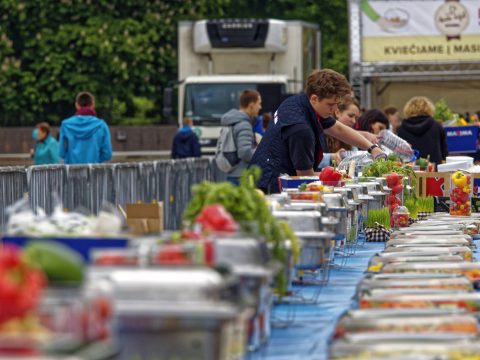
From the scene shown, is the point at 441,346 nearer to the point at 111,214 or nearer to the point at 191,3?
the point at 111,214

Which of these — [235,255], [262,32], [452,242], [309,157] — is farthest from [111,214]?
[262,32]

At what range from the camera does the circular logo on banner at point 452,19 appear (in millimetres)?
30984

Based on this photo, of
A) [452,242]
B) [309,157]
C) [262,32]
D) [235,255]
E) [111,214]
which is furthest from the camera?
[262,32]

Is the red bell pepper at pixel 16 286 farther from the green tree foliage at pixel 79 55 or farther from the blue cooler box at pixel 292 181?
the green tree foliage at pixel 79 55

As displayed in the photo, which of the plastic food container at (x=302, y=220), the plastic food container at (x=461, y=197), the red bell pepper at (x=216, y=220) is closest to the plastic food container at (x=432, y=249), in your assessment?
the plastic food container at (x=302, y=220)

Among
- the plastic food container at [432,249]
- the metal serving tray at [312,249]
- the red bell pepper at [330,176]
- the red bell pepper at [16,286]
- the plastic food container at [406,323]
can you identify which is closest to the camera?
the red bell pepper at [16,286]

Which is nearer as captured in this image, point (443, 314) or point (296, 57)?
point (443, 314)

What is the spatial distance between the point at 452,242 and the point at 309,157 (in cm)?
143

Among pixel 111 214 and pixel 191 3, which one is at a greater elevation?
pixel 191 3

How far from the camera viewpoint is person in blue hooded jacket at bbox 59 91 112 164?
57.8 ft

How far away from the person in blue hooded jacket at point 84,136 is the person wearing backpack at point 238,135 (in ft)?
4.39

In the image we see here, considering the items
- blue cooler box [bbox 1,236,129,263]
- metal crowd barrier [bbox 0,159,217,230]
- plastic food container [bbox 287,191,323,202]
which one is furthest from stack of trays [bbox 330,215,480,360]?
metal crowd barrier [bbox 0,159,217,230]

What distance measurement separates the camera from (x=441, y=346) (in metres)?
4.70

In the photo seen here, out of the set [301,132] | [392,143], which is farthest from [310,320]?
[392,143]
